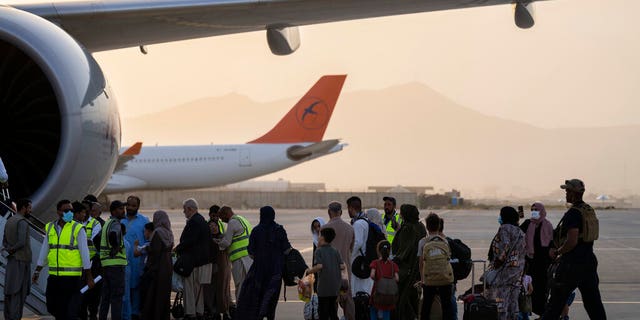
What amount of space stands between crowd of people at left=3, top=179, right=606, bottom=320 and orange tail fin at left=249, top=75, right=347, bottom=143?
134 feet

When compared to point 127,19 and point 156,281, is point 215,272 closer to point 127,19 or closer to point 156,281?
point 156,281

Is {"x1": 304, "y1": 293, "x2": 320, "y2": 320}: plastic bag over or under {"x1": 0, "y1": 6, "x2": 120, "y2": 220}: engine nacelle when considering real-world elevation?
under

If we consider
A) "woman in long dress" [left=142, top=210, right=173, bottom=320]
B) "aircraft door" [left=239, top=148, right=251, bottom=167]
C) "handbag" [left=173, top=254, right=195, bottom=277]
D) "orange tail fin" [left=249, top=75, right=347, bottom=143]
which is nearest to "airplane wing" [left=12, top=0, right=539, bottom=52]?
"woman in long dress" [left=142, top=210, right=173, bottom=320]

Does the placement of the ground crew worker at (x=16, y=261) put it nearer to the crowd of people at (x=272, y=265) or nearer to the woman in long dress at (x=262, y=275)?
the crowd of people at (x=272, y=265)

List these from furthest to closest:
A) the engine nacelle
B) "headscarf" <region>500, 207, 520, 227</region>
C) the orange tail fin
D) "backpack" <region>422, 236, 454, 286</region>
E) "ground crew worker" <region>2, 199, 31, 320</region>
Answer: the orange tail fin
the engine nacelle
"ground crew worker" <region>2, 199, 31, 320</region>
"headscarf" <region>500, 207, 520, 227</region>
"backpack" <region>422, 236, 454, 286</region>

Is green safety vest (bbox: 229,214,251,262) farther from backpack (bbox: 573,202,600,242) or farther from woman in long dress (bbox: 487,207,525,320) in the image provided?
backpack (bbox: 573,202,600,242)

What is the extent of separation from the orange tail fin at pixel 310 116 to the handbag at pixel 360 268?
4123 centimetres

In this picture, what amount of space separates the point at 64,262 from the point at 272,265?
2.14 meters

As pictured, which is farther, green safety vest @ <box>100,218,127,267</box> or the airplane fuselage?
the airplane fuselage

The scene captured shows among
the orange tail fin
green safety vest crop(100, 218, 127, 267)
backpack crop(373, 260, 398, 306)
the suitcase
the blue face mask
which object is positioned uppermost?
the orange tail fin

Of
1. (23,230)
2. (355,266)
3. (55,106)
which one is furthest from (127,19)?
(355,266)

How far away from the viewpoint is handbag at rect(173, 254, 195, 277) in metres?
10.9

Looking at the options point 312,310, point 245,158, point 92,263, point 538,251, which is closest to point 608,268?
point 538,251

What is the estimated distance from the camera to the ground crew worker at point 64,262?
33.0 ft
